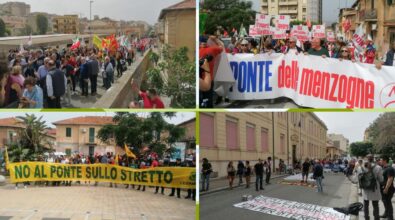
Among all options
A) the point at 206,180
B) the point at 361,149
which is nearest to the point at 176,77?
the point at 206,180

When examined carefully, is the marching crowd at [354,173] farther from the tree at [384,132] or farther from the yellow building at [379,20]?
the yellow building at [379,20]

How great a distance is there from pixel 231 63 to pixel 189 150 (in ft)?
2.84

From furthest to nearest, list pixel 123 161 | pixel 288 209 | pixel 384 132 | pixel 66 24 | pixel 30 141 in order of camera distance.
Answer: pixel 66 24 → pixel 30 141 → pixel 123 161 → pixel 288 209 → pixel 384 132

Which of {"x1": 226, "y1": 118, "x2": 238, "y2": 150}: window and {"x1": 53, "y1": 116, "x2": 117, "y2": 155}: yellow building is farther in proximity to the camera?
{"x1": 53, "y1": 116, "x2": 117, "y2": 155}: yellow building

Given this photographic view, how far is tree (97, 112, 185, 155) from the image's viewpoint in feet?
15.1

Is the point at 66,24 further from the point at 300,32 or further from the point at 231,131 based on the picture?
the point at 300,32

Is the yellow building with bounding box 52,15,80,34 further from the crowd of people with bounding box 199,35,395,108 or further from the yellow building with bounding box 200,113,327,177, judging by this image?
the yellow building with bounding box 200,113,327,177

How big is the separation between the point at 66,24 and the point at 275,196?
2.61 m

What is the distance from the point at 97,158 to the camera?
475cm

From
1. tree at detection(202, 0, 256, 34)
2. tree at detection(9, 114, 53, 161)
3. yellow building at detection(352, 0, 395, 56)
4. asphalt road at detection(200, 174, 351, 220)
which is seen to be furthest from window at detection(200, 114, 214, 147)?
yellow building at detection(352, 0, 395, 56)

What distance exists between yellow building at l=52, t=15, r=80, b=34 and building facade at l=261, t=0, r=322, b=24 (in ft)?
5.83

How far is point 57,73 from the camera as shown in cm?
478

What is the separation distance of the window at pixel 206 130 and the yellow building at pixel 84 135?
851 millimetres

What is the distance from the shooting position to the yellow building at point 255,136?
4367 mm
